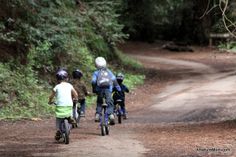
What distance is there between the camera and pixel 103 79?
43.4 feet

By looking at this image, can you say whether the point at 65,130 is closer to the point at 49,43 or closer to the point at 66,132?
the point at 66,132

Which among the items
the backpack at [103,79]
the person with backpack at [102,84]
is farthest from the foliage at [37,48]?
the backpack at [103,79]

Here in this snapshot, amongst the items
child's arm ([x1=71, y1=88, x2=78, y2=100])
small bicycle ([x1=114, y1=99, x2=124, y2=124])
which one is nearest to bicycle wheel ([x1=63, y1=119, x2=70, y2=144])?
child's arm ([x1=71, y1=88, x2=78, y2=100])

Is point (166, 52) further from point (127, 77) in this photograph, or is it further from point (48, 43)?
point (48, 43)

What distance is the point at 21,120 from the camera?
1689 centimetres

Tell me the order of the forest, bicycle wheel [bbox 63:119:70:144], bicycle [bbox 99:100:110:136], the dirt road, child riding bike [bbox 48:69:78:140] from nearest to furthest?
1. the dirt road
2. bicycle wheel [bbox 63:119:70:144]
3. child riding bike [bbox 48:69:78:140]
4. bicycle [bbox 99:100:110:136]
5. the forest

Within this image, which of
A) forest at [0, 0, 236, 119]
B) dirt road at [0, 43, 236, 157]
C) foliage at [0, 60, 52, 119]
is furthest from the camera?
forest at [0, 0, 236, 119]

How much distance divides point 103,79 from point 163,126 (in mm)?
3029

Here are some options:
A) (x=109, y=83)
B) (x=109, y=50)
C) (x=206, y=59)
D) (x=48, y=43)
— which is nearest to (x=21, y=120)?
(x=109, y=83)

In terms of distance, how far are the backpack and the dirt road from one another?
1.22 m

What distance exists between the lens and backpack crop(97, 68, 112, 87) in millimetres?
13203

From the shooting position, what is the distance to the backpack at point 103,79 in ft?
43.3

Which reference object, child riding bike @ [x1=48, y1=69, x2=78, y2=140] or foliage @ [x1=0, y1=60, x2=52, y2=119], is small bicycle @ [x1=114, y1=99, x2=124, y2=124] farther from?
child riding bike @ [x1=48, y1=69, x2=78, y2=140]

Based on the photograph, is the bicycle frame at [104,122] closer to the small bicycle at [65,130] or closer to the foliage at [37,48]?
the small bicycle at [65,130]
